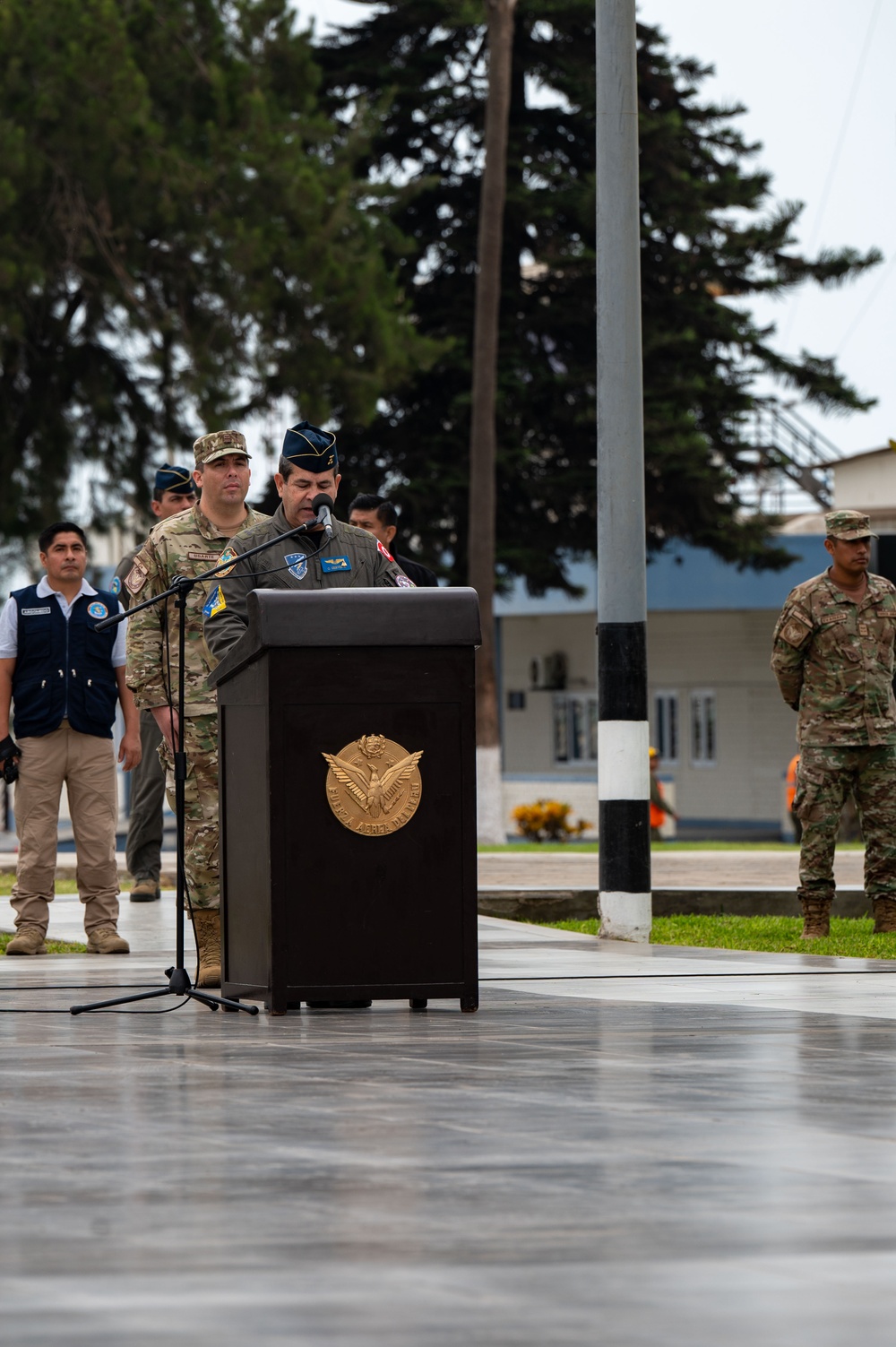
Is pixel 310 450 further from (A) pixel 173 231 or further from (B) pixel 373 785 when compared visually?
(A) pixel 173 231

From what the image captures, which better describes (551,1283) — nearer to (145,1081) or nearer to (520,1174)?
(520,1174)

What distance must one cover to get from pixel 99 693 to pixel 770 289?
2275 cm

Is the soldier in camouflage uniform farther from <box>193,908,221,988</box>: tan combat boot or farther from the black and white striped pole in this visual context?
<box>193,908,221,988</box>: tan combat boot

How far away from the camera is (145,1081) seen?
5.43 m

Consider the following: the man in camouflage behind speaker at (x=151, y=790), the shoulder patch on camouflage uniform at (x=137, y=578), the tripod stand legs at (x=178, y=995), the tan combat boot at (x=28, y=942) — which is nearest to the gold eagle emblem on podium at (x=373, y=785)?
the tripod stand legs at (x=178, y=995)

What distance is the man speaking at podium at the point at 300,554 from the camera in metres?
7.40

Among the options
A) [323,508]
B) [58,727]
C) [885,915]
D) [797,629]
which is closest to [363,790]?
[323,508]

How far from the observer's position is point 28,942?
9.87 m

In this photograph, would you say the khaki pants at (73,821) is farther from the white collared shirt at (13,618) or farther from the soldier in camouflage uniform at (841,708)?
the soldier in camouflage uniform at (841,708)

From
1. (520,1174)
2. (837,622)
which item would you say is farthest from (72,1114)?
(837,622)

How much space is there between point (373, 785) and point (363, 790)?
1.3 inches

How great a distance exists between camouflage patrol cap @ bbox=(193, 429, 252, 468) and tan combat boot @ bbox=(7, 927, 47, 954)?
2521 mm

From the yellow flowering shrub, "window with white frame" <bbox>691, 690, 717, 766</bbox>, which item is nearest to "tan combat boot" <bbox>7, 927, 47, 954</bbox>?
the yellow flowering shrub

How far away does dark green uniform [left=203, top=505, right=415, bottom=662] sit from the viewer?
7395mm
